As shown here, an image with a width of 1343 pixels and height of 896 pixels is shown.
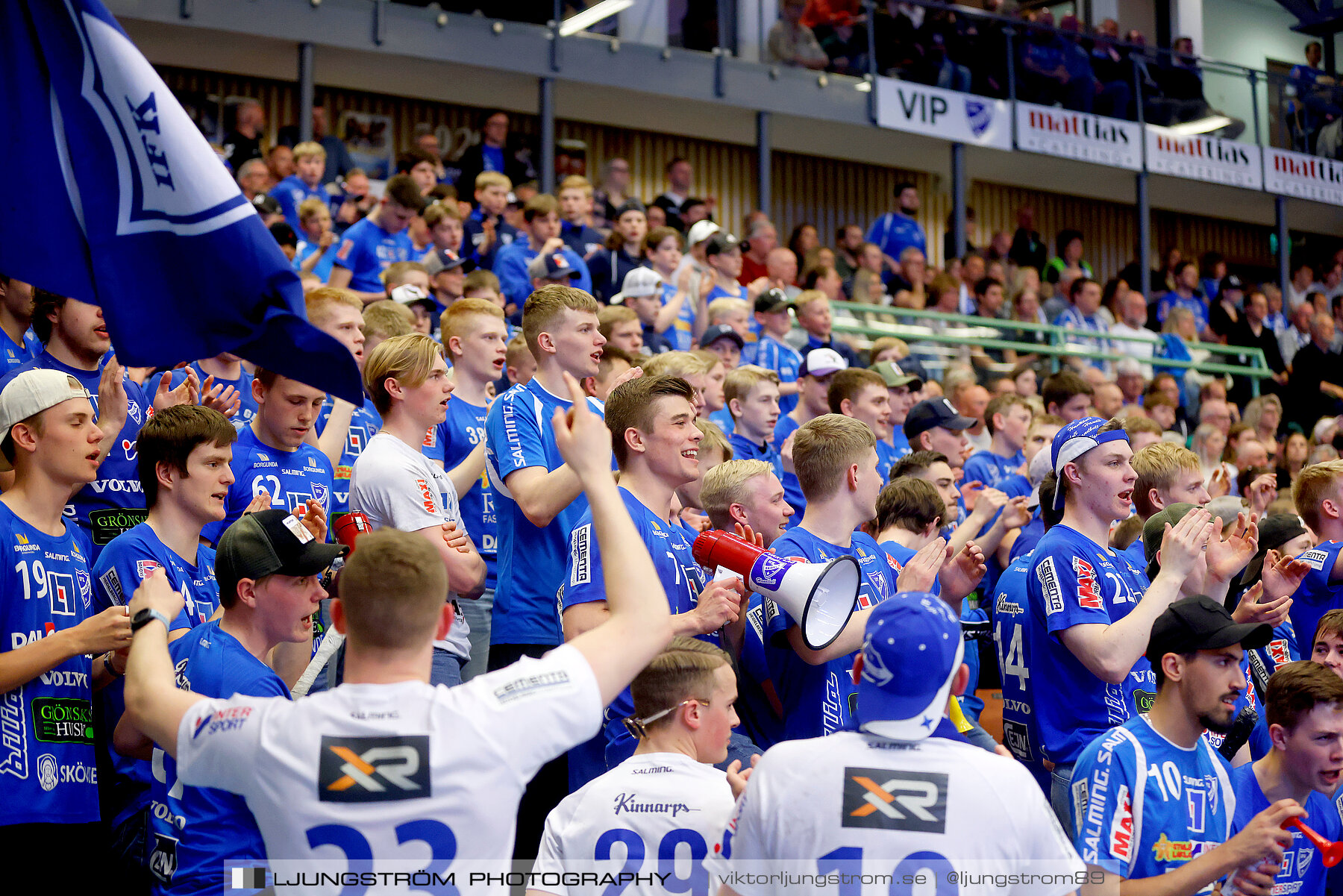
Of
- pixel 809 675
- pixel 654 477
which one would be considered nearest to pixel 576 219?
pixel 654 477

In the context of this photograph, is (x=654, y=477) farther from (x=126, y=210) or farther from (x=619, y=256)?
(x=619, y=256)

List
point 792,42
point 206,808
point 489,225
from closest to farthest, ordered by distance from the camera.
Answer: point 206,808 < point 489,225 < point 792,42

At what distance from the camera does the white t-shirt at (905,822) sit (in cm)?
278

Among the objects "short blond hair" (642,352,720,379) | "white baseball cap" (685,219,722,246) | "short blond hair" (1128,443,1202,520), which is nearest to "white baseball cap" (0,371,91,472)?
"short blond hair" (642,352,720,379)

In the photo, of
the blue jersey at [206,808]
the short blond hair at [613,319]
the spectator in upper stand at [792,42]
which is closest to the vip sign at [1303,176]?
the spectator in upper stand at [792,42]

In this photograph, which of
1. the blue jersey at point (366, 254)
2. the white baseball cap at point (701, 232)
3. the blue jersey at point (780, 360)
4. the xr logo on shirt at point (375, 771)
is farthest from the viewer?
the white baseball cap at point (701, 232)

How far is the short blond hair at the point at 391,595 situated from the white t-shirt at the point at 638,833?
44.0 inches

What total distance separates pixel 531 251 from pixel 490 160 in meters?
3.22

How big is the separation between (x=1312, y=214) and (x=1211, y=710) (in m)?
20.0

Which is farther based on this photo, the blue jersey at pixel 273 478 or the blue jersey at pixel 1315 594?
the blue jersey at pixel 1315 594

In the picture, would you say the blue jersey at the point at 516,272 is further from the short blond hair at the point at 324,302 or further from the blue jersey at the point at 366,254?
the short blond hair at the point at 324,302

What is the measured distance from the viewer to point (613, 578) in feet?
9.03

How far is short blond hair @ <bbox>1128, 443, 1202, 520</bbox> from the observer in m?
6.25

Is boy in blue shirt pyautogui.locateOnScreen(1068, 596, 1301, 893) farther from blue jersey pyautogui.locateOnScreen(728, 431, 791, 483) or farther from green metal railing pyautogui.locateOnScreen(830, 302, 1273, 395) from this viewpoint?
green metal railing pyautogui.locateOnScreen(830, 302, 1273, 395)
